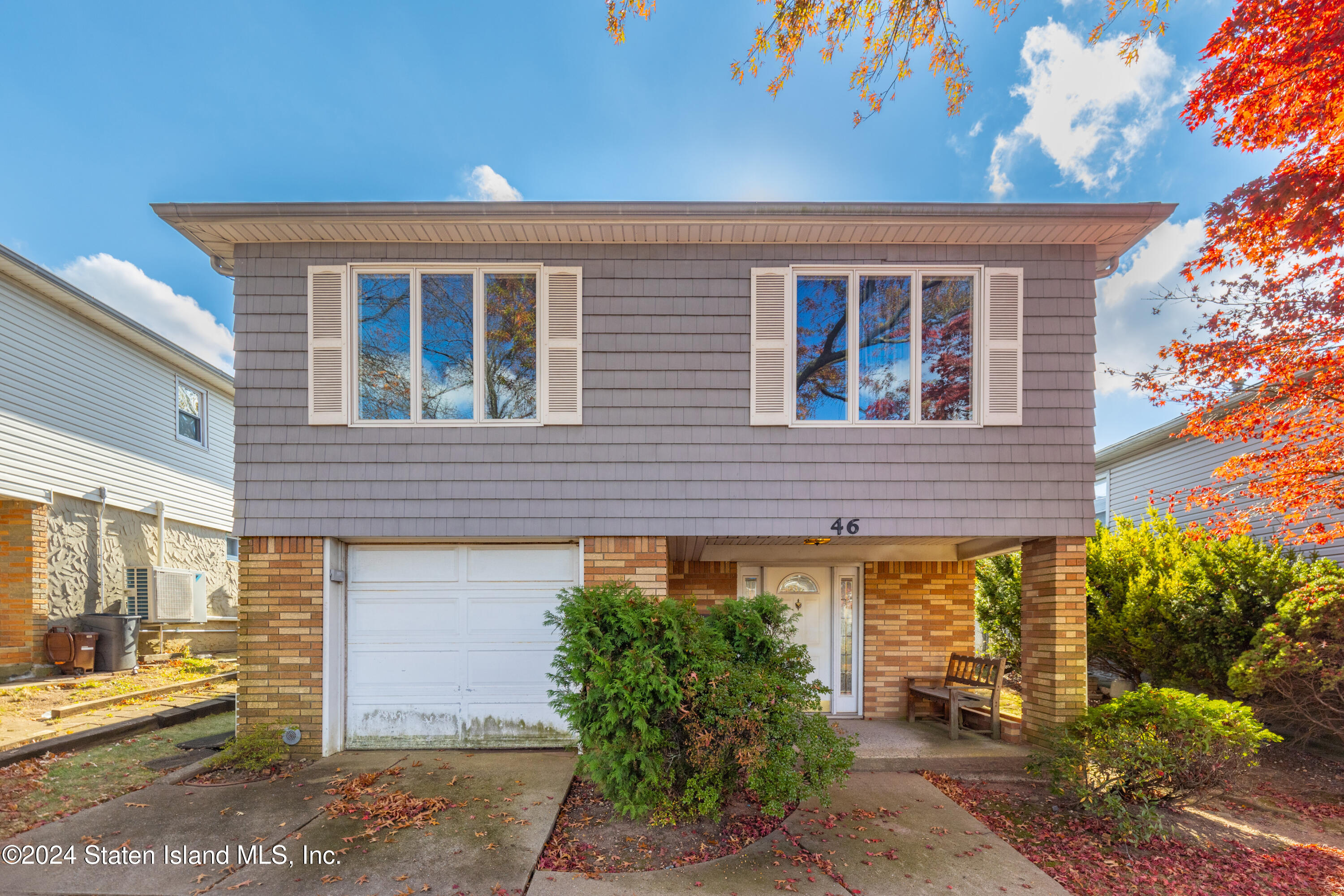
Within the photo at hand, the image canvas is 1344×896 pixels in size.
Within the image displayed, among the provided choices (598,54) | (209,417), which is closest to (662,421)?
(598,54)

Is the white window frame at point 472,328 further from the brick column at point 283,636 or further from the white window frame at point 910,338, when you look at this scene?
the white window frame at point 910,338

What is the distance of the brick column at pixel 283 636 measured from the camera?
18.8 ft

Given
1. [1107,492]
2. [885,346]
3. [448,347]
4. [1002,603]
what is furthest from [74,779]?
[1107,492]

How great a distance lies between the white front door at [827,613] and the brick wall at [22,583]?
1001 cm

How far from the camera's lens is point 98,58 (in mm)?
9969

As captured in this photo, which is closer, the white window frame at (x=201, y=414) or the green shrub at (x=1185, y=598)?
the green shrub at (x=1185, y=598)

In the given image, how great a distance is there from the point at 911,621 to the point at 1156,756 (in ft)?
10.3

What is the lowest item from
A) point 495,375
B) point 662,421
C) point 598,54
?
point 662,421

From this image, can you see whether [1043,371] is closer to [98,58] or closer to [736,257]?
[736,257]

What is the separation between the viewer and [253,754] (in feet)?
17.7

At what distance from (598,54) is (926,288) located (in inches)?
191

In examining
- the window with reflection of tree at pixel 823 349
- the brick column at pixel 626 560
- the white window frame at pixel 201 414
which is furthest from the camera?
the white window frame at pixel 201 414

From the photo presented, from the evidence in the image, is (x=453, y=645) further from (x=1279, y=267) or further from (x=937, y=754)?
(x=1279, y=267)

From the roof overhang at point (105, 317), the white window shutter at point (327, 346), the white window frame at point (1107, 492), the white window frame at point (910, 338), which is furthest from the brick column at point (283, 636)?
the white window frame at point (1107, 492)
